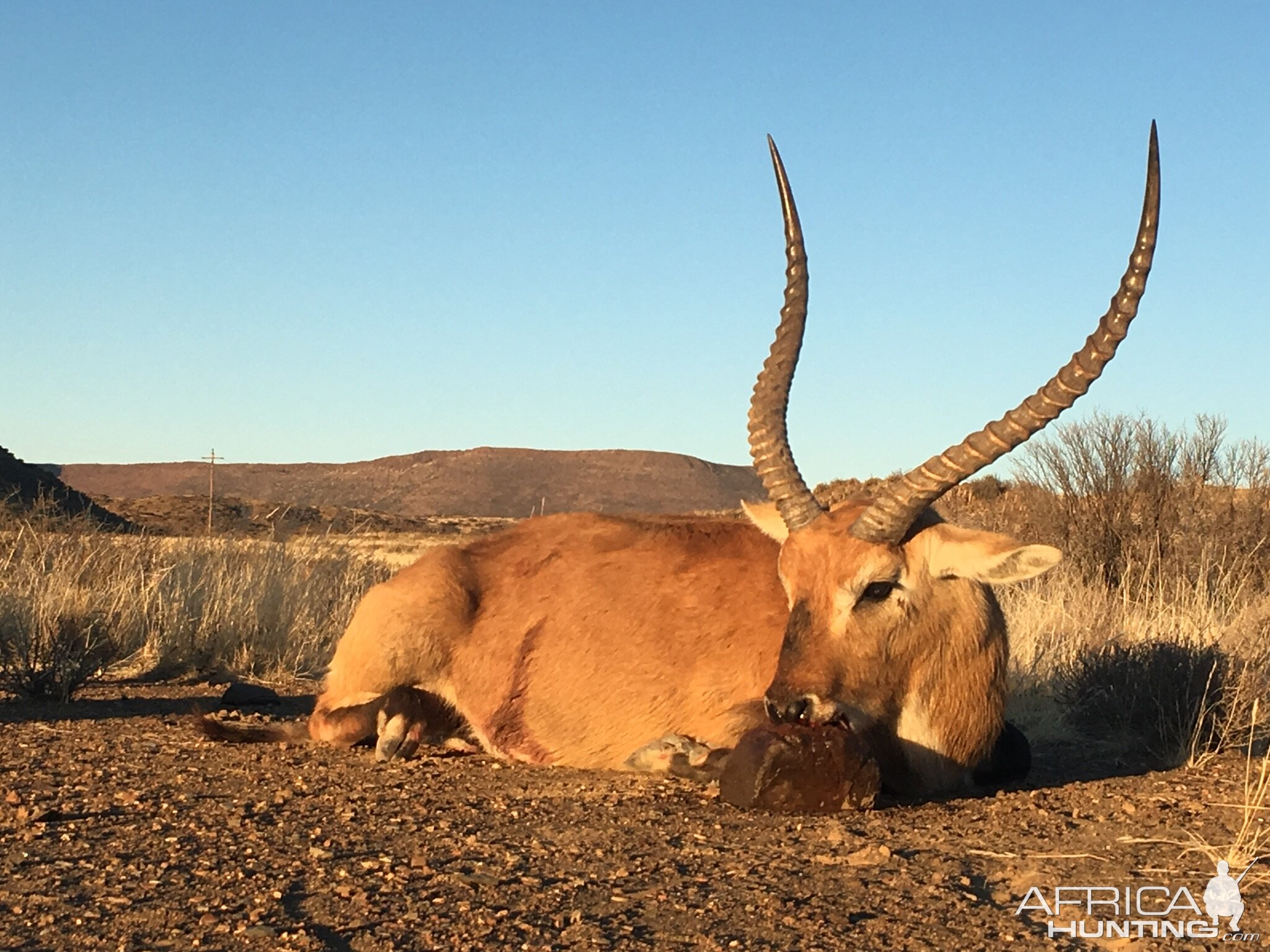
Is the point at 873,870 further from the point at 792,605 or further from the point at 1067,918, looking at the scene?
the point at 792,605

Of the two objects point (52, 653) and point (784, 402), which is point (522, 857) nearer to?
point (784, 402)

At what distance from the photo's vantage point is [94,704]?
894 cm

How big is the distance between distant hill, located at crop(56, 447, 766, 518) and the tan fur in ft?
217

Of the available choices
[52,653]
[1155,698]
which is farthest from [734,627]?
[52,653]

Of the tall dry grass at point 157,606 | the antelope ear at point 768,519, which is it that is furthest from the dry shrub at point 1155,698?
the tall dry grass at point 157,606

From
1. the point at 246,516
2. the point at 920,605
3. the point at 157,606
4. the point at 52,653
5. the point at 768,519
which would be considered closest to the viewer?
the point at 920,605

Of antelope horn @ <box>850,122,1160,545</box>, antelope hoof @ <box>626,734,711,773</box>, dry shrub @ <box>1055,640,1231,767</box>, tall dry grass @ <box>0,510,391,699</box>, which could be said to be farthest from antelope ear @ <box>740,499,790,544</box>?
tall dry grass @ <box>0,510,391,699</box>

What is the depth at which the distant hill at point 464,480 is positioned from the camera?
80188 mm

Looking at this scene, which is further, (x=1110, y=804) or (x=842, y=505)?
(x=842, y=505)

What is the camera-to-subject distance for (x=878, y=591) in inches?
240

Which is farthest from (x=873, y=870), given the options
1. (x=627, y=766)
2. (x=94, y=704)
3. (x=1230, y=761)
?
(x=94, y=704)

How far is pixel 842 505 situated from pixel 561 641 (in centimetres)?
166

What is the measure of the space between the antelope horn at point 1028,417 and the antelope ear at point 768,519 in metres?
0.79

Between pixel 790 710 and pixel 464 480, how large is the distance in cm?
8258
